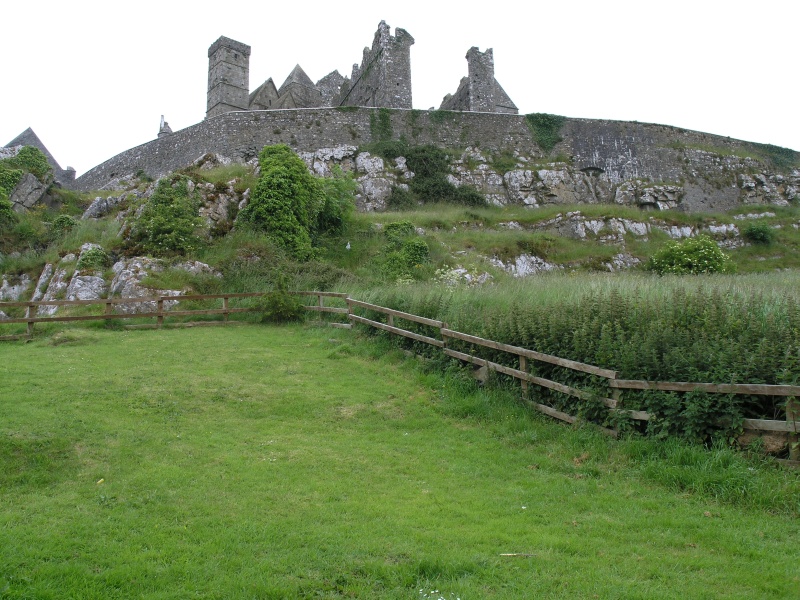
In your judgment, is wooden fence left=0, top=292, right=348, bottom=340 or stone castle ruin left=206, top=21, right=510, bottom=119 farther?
stone castle ruin left=206, top=21, right=510, bottom=119

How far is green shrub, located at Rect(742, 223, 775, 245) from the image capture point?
28.5 m

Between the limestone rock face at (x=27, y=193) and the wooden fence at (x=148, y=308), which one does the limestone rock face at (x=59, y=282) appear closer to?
the wooden fence at (x=148, y=308)

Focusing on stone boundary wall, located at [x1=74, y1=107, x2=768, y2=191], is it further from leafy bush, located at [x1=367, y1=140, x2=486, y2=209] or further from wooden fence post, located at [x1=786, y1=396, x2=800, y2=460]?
wooden fence post, located at [x1=786, y1=396, x2=800, y2=460]

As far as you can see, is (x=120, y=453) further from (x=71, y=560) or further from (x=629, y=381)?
(x=629, y=381)

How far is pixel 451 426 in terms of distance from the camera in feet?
27.5

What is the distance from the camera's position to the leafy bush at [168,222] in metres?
18.4

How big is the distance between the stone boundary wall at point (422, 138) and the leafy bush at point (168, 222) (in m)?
8.51

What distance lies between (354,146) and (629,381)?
24.2 meters

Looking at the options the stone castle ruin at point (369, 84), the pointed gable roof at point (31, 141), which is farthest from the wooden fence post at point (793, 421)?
the pointed gable roof at point (31, 141)

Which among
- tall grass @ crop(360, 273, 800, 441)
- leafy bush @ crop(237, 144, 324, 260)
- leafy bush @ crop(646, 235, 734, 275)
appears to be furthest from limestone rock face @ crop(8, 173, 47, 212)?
leafy bush @ crop(646, 235, 734, 275)

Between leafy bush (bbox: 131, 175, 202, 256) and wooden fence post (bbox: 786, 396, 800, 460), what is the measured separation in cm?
1699

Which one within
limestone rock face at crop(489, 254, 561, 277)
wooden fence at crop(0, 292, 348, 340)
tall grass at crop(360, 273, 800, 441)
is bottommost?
wooden fence at crop(0, 292, 348, 340)

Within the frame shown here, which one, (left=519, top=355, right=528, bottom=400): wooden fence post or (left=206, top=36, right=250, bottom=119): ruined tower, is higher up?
(left=206, top=36, right=250, bottom=119): ruined tower

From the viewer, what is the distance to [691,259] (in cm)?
2109
